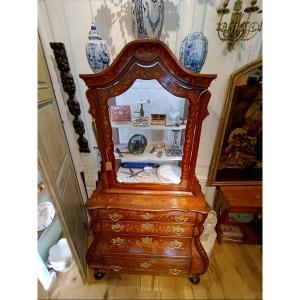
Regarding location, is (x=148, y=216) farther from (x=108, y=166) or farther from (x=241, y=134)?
(x=241, y=134)

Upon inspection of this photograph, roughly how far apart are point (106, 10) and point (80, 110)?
0.68 metres

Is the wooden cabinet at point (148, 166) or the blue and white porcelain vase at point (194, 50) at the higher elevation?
the blue and white porcelain vase at point (194, 50)

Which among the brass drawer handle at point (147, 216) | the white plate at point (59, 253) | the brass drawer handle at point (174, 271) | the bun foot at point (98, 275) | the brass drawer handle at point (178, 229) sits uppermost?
the brass drawer handle at point (147, 216)

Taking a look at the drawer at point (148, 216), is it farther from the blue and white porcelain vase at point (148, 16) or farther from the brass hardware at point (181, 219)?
the blue and white porcelain vase at point (148, 16)

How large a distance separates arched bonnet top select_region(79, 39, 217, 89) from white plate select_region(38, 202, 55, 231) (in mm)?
933

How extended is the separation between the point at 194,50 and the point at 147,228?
43.6 inches

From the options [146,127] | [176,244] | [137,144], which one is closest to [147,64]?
[146,127]

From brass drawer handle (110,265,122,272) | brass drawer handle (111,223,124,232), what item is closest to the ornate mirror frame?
brass drawer handle (111,223,124,232)

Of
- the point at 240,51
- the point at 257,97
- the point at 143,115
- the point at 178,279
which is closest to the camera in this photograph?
the point at 143,115

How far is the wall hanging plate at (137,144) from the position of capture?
1.15 meters

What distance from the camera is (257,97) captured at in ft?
4.45

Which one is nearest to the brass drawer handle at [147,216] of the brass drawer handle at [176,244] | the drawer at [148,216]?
the drawer at [148,216]

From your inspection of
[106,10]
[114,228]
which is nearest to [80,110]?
[106,10]
